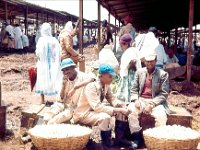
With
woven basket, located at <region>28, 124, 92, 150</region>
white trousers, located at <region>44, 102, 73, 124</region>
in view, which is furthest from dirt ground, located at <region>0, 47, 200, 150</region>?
woven basket, located at <region>28, 124, 92, 150</region>

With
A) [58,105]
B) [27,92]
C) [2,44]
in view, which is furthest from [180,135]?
[2,44]

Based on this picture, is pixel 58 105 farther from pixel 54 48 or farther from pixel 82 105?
pixel 54 48

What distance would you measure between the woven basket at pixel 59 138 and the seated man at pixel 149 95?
93 centimetres

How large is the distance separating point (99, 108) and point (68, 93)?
49 cm

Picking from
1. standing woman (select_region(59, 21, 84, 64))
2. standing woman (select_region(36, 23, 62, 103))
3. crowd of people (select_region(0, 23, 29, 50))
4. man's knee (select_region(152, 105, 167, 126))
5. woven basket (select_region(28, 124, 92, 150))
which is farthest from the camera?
crowd of people (select_region(0, 23, 29, 50))

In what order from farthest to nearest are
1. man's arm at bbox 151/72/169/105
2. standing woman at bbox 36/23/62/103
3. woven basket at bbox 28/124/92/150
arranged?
standing woman at bbox 36/23/62/103 → man's arm at bbox 151/72/169/105 → woven basket at bbox 28/124/92/150

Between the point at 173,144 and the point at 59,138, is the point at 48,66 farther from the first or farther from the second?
the point at 173,144

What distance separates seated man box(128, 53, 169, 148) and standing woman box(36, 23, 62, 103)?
2.47m

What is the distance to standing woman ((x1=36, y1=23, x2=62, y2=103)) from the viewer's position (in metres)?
7.80

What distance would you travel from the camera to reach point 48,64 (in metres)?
7.89

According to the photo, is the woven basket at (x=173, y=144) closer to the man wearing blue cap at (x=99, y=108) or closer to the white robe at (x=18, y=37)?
the man wearing blue cap at (x=99, y=108)

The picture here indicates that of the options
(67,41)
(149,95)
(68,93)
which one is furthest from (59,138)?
(67,41)

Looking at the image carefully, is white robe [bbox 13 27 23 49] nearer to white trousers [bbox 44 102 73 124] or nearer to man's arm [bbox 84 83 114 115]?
white trousers [bbox 44 102 73 124]

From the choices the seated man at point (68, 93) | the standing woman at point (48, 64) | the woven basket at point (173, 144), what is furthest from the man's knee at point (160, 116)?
the standing woman at point (48, 64)
